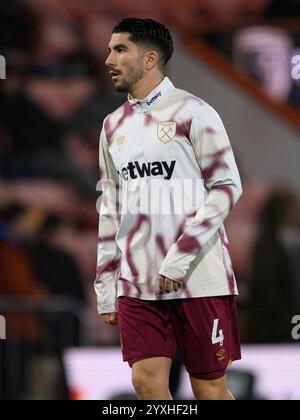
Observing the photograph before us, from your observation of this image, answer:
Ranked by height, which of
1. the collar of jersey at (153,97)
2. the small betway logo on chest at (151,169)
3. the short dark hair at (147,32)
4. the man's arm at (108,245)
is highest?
the short dark hair at (147,32)

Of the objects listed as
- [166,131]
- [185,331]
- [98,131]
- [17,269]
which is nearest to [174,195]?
[166,131]

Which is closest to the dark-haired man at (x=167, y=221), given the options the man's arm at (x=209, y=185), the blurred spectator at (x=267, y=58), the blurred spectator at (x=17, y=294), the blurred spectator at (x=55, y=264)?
the man's arm at (x=209, y=185)

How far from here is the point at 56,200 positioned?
1100 centimetres

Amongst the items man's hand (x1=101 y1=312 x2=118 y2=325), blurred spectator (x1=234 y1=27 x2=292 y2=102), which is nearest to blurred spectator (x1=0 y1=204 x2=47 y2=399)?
blurred spectator (x1=234 y1=27 x2=292 y2=102)

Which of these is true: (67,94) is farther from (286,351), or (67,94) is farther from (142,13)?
(286,351)

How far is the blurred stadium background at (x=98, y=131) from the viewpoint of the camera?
34.5 ft

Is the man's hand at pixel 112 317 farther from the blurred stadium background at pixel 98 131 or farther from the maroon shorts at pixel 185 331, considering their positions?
the blurred stadium background at pixel 98 131

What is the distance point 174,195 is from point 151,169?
147mm

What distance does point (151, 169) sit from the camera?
5172 mm

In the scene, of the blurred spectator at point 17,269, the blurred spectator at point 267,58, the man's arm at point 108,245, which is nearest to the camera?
the man's arm at point 108,245

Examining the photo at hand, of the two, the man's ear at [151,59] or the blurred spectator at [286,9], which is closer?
the man's ear at [151,59]

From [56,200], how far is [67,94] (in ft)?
3.29

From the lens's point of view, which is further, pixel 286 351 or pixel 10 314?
pixel 10 314
